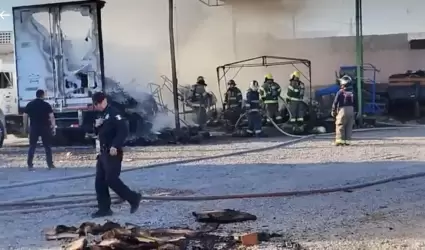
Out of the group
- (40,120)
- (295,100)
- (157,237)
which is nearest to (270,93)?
(295,100)

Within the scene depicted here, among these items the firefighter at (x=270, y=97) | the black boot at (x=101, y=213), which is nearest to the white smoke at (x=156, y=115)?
the firefighter at (x=270, y=97)

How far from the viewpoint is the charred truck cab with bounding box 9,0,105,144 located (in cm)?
→ 1738

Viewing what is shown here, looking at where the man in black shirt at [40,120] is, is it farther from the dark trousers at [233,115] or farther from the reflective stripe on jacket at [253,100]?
the dark trousers at [233,115]

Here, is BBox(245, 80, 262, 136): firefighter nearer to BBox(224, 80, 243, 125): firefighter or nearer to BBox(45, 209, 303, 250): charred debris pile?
BBox(224, 80, 243, 125): firefighter

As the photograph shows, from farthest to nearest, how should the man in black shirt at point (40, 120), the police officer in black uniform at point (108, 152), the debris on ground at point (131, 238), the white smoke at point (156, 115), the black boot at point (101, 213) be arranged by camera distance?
the white smoke at point (156, 115), the man in black shirt at point (40, 120), the black boot at point (101, 213), the police officer in black uniform at point (108, 152), the debris on ground at point (131, 238)

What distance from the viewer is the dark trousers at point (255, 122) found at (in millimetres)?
19047

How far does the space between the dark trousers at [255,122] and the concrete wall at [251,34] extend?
11.2 m

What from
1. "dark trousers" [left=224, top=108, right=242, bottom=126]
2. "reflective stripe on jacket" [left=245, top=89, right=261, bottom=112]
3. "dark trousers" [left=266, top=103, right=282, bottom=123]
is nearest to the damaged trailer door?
"reflective stripe on jacket" [left=245, top=89, right=261, bottom=112]

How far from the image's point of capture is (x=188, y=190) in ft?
34.6

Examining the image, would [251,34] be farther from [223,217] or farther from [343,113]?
[223,217]

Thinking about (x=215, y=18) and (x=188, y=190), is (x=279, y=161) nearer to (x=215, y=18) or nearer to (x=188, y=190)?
(x=188, y=190)

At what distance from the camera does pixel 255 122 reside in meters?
19.2

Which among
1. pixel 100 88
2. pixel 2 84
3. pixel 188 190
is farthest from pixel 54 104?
pixel 188 190

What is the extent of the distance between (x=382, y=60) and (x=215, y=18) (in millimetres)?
7927
